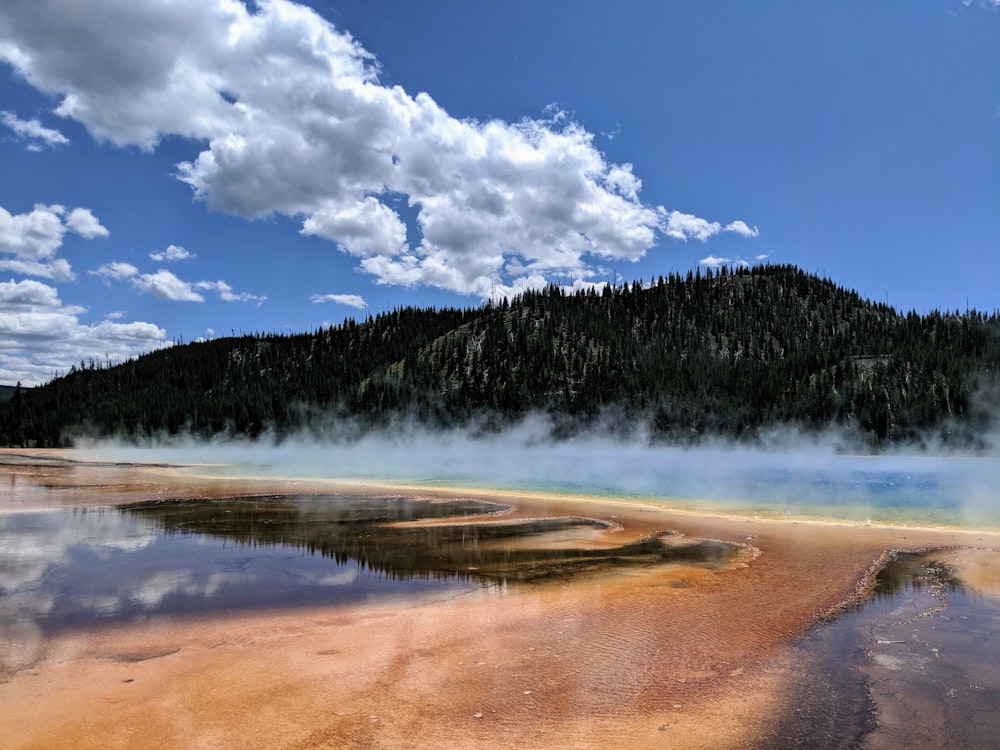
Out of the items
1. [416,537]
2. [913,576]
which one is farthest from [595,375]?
[913,576]

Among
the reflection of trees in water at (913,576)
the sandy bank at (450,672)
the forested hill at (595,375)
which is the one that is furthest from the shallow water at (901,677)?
the forested hill at (595,375)

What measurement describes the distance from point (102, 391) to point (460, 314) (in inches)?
4100

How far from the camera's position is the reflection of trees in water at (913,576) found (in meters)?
13.3

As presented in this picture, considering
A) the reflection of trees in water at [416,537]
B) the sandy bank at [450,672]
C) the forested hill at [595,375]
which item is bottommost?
the reflection of trees in water at [416,537]

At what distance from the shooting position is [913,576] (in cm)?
1446

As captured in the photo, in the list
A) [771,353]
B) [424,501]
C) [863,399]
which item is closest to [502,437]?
[863,399]

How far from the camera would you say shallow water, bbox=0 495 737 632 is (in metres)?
12.3

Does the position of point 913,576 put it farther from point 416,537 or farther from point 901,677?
point 416,537

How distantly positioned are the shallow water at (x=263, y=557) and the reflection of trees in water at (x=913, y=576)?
392 cm

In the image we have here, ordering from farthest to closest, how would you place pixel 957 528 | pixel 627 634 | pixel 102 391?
pixel 102 391
pixel 957 528
pixel 627 634

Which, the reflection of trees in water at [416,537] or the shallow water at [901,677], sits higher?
the shallow water at [901,677]

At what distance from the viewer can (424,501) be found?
31297 mm

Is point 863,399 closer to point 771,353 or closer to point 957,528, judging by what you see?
point 771,353

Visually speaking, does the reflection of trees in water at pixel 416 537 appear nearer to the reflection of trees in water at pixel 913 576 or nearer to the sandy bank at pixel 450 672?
the sandy bank at pixel 450 672
